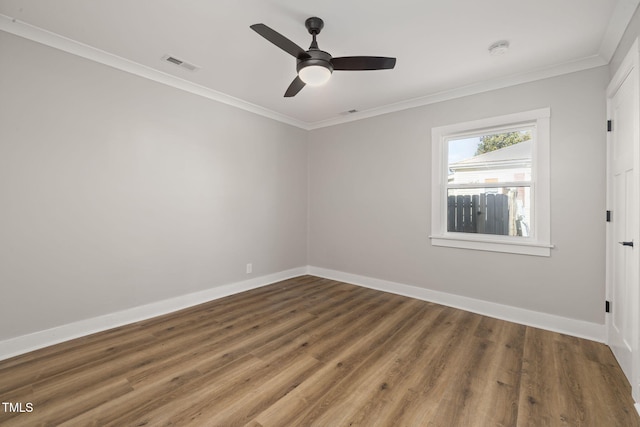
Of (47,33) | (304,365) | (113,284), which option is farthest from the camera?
(113,284)

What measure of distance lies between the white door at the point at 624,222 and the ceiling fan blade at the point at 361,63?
5.37 feet

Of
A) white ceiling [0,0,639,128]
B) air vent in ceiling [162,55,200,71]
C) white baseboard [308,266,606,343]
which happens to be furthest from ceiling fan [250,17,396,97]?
white baseboard [308,266,606,343]

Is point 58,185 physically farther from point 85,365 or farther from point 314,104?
point 314,104

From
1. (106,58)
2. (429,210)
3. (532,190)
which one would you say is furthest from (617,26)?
(106,58)

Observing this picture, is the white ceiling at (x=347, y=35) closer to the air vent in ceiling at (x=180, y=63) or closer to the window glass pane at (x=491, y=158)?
the air vent in ceiling at (x=180, y=63)

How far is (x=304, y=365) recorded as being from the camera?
7.27 feet

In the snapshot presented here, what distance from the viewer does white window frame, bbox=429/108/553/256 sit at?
2.95m

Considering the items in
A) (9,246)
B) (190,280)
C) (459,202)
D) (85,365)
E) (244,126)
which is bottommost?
(85,365)

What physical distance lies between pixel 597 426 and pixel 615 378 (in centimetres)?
74

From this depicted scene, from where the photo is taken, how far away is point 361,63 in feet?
7.28

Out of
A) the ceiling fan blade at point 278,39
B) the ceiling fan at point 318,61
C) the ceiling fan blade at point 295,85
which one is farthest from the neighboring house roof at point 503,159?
the ceiling fan blade at point 278,39

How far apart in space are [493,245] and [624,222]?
116cm

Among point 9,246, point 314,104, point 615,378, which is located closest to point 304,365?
point 615,378

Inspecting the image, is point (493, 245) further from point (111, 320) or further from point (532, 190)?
point (111, 320)
